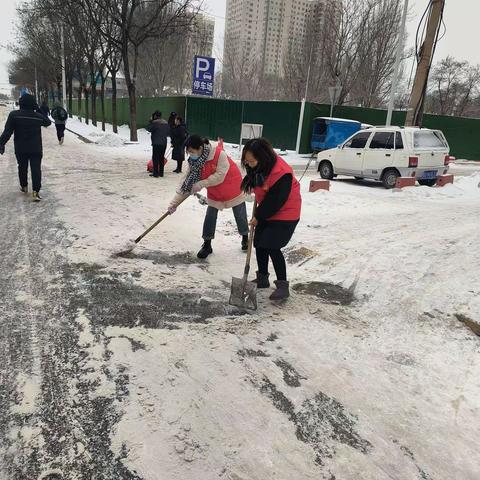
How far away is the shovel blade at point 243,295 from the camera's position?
13.5 ft

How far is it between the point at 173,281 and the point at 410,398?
2.57 meters

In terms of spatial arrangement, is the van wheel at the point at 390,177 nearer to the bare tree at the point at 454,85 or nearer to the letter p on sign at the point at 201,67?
the letter p on sign at the point at 201,67

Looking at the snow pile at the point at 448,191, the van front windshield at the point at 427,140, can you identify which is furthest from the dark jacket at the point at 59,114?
the snow pile at the point at 448,191

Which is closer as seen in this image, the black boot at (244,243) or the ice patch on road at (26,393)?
the ice patch on road at (26,393)

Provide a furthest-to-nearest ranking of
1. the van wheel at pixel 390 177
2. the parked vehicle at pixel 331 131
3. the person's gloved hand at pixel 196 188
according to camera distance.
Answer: the parked vehicle at pixel 331 131, the van wheel at pixel 390 177, the person's gloved hand at pixel 196 188

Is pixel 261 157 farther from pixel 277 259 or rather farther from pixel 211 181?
pixel 211 181

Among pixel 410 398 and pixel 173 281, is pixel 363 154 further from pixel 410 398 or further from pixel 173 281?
pixel 410 398

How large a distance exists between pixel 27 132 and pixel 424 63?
10629 millimetres

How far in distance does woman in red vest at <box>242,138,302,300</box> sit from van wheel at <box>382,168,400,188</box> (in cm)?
808

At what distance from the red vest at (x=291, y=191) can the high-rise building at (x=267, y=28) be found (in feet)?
93.4

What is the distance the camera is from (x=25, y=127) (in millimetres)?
7484

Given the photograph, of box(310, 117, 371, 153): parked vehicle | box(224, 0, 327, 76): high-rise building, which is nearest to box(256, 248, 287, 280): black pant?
box(310, 117, 371, 153): parked vehicle

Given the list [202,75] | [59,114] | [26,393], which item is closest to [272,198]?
[26,393]

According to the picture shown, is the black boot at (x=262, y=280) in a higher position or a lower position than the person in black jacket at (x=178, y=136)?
lower
